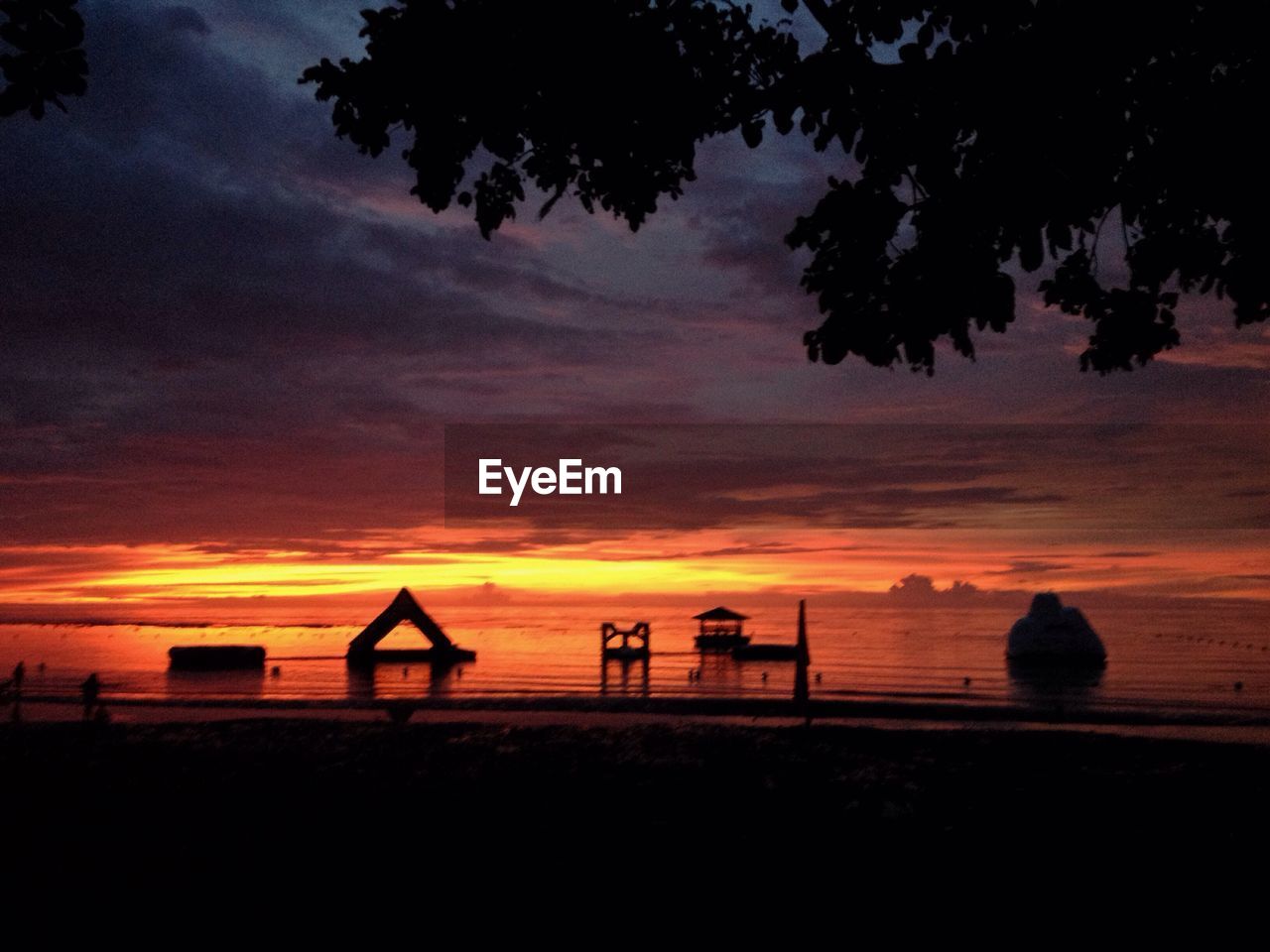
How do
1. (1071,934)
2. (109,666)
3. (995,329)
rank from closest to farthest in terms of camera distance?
(1071,934)
(995,329)
(109,666)

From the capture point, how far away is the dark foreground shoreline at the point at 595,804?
802 centimetres

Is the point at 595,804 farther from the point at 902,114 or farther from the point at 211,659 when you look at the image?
the point at 211,659

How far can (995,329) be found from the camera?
26.5 feet

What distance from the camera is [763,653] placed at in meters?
68.4

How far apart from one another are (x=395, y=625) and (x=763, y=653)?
937 inches

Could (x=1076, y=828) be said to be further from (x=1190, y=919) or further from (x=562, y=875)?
(x=562, y=875)

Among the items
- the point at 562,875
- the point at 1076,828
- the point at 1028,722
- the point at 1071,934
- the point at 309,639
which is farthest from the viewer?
the point at 309,639

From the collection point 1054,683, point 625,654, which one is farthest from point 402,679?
point 1054,683

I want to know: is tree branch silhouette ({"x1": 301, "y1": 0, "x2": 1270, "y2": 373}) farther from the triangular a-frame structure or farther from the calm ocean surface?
the triangular a-frame structure

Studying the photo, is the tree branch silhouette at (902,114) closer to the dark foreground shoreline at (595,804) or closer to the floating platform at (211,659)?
the dark foreground shoreline at (595,804)

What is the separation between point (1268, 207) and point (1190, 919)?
189 inches

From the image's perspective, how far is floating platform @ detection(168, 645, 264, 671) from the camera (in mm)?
59562

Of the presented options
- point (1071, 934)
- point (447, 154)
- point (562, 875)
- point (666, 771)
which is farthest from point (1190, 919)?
point (447, 154)

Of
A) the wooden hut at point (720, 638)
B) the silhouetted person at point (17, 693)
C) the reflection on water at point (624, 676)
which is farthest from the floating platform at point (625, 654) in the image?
the silhouetted person at point (17, 693)
